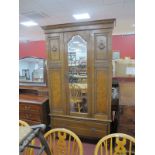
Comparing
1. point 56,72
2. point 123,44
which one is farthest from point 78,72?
point 123,44

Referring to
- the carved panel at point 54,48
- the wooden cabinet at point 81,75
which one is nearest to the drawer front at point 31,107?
the wooden cabinet at point 81,75

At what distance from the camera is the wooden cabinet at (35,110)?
3.18 meters

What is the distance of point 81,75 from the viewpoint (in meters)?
2.78

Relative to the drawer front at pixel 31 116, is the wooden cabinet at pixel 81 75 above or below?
above

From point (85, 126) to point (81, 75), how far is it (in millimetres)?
841

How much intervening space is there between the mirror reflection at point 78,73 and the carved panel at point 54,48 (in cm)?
20

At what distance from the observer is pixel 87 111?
9.09ft

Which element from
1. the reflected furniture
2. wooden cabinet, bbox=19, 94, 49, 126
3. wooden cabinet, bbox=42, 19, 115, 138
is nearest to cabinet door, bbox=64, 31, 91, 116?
wooden cabinet, bbox=42, 19, 115, 138

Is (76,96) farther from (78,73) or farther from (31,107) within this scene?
(31,107)

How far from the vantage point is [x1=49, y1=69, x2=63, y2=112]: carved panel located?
9.34ft

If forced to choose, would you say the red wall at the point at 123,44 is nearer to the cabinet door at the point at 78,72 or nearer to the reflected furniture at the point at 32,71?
the reflected furniture at the point at 32,71

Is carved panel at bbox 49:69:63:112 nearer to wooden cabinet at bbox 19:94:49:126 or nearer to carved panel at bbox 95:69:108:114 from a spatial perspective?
wooden cabinet at bbox 19:94:49:126
